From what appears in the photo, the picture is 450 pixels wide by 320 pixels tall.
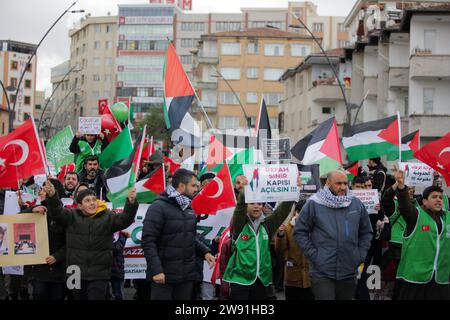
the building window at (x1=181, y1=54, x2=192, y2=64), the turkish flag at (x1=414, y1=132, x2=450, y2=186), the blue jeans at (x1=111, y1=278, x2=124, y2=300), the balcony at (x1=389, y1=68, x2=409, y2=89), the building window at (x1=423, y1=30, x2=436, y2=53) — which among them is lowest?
the blue jeans at (x1=111, y1=278, x2=124, y2=300)

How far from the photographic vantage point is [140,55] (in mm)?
133375

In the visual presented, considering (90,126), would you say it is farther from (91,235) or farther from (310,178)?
(91,235)

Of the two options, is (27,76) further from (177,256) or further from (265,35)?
(177,256)

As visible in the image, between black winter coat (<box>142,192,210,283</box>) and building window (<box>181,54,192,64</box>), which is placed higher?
building window (<box>181,54,192,64</box>)

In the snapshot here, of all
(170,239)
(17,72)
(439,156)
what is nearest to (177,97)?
(439,156)

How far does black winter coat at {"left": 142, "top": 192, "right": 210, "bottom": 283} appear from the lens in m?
8.65

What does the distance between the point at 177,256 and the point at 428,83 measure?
36408mm

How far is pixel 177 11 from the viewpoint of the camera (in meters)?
132

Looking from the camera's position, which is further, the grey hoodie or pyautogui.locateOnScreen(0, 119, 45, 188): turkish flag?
pyautogui.locateOnScreen(0, 119, 45, 188): turkish flag

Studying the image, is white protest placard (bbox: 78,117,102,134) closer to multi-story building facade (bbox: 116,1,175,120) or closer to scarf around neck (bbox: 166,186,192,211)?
scarf around neck (bbox: 166,186,192,211)

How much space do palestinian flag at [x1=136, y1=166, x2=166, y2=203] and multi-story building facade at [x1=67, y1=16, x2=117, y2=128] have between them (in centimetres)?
13134

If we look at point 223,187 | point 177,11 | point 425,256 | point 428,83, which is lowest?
point 425,256

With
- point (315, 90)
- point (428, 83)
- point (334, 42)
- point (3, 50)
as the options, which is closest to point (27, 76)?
point (3, 50)

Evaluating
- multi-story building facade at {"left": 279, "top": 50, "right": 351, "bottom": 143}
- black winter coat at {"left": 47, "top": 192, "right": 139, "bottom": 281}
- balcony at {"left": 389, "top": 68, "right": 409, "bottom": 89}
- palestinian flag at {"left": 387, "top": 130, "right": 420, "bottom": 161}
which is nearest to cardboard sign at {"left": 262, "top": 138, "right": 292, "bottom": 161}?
palestinian flag at {"left": 387, "top": 130, "right": 420, "bottom": 161}
